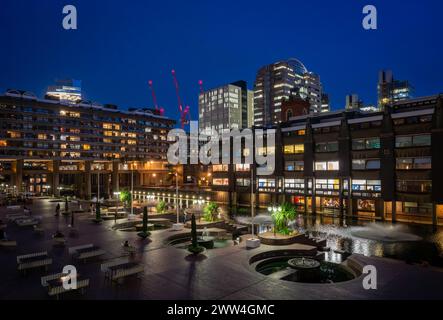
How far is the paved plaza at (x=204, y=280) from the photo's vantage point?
15828mm

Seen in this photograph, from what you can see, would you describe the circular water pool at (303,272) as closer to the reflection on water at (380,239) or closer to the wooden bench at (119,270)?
the reflection on water at (380,239)

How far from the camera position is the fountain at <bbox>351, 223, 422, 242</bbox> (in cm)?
3779

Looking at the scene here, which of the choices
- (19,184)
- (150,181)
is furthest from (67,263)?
(150,181)

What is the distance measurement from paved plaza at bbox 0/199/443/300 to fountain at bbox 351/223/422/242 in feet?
59.4

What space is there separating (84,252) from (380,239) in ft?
110

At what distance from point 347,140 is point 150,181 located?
96.4 meters

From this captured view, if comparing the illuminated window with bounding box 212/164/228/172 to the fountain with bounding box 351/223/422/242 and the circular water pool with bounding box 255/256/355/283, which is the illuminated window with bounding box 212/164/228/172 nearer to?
the fountain with bounding box 351/223/422/242

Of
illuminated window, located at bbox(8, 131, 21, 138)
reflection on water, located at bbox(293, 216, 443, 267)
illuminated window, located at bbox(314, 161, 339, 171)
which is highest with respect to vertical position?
illuminated window, located at bbox(8, 131, 21, 138)

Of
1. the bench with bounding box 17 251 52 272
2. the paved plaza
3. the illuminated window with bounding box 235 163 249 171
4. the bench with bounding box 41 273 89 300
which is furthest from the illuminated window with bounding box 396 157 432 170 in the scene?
the bench with bounding box 17 251 52 272

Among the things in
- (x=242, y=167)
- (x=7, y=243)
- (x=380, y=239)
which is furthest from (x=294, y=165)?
(x=7, y=243)

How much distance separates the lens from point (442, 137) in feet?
146

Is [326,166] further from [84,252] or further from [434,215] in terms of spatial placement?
[84,252]

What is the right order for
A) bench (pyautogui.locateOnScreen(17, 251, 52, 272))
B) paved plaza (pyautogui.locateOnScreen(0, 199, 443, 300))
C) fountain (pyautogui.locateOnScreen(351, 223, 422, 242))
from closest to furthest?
paved plaza (pyautogui.locateOnScreen(0, 199, 443, 300)), bench (pyautogui.locateOnScreen(17, 251, 52, 272)), fountain (pyautogui.locateOnScreen(351, 223, 422, 242))

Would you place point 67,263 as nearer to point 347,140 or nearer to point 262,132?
point 347,140
